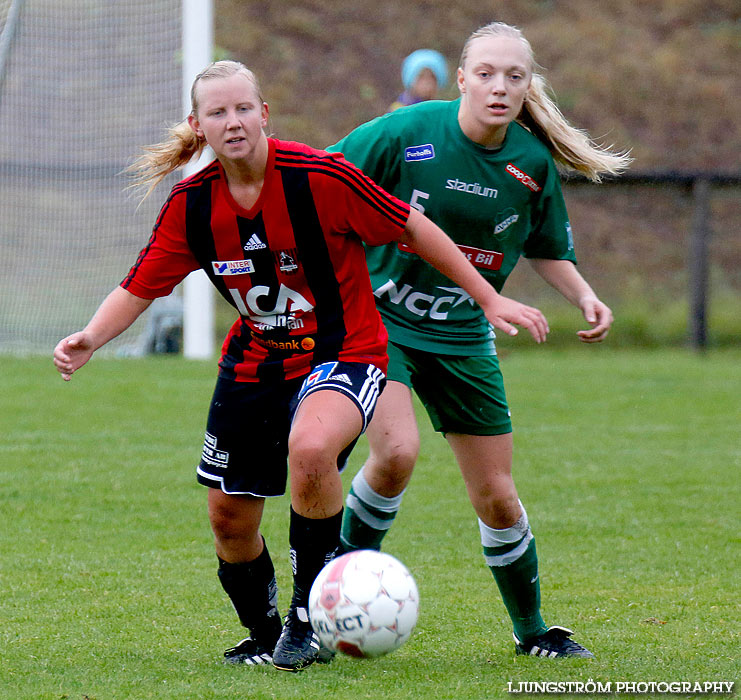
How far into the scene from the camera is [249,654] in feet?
10.9

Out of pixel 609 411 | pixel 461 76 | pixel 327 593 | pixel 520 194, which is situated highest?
pixel 461 76

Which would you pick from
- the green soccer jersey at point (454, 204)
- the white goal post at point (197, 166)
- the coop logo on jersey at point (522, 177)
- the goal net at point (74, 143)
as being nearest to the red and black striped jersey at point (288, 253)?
the green soccer jersey at point (454, 204)

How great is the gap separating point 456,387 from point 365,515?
1.80 feet

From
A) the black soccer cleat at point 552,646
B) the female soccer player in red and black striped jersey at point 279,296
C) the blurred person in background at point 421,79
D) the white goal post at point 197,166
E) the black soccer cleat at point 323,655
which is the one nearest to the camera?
the female soccer player in red and black striped jersey at point 279,296

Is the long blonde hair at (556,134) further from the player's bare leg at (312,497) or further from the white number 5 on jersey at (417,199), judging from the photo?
the player's bare leg at (312,497)

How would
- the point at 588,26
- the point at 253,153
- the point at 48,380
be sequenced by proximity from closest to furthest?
the point at 253,153 < the point at 48,380 < the point at 588,26

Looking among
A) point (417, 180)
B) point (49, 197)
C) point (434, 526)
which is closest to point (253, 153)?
point (417, 180)

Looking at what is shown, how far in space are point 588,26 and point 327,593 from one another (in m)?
21.0

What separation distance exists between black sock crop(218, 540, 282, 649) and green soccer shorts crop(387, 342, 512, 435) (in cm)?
71

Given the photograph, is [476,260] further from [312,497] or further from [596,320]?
[312,497]

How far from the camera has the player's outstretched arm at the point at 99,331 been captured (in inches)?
123

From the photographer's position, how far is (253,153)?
3092 millimetres

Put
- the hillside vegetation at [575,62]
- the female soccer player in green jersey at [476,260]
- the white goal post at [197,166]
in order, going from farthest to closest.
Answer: the hillside vegetation at [575,62] < the white goal post at [197,166] < the female soccer player in green jersey at [476,260]

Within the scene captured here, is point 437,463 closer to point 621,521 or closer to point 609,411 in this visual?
point 621,521
